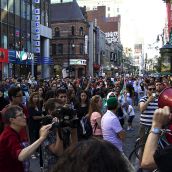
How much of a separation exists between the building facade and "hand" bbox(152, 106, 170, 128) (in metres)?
29.4

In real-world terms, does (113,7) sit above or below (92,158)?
above

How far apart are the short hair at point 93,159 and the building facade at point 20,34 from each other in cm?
3043

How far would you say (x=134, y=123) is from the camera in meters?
16.3

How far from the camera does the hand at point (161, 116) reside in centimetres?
305

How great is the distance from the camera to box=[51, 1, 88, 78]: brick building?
70438 millimetres

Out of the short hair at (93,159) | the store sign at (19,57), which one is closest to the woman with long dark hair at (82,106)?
the short hair at (93,159)

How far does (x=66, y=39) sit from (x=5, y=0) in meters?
35.0

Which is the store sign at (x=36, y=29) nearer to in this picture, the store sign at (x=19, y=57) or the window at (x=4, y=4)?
the store sign at (x=19, y=57)

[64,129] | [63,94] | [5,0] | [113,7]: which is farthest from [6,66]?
[113,7]

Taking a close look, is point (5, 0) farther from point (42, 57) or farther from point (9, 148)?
point (9, 148)

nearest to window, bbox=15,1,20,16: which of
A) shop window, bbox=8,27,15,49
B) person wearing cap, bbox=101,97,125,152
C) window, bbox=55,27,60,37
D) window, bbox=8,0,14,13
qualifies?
window, bbox=8,0,14,13

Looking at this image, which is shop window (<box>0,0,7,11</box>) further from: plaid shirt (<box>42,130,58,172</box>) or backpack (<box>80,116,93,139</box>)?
plaid shirt (<box>42,130,58,172</box>)

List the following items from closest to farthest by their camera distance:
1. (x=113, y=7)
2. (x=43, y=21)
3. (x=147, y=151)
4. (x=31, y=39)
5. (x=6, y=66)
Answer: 1. (x=147, y=151)
2. (x=6, y=66)
3. (x=31, y=39)
4. (x=43, y=21)
5. (x=113, y=7)

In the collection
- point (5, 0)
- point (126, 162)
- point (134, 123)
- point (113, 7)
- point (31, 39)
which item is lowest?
point (134, 123)
